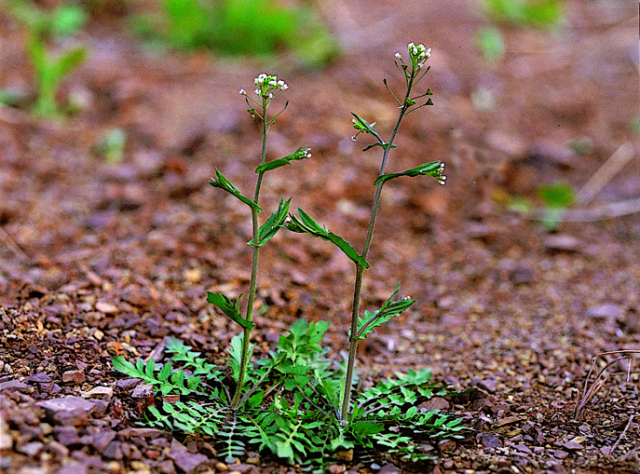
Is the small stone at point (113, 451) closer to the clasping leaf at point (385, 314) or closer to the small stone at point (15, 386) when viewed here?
the small stone at point (15, 386)

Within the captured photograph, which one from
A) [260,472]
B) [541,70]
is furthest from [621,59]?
[260,472]

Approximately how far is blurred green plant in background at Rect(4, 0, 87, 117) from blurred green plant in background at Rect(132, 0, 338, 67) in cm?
86

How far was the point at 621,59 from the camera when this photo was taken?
634 cm

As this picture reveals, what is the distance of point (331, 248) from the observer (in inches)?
134

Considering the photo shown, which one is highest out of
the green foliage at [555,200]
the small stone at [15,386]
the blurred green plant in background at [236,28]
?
the blurred green plant in background at [236,28]

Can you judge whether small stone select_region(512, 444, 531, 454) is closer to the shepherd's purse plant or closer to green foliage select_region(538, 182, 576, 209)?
the shepherd's purse plant

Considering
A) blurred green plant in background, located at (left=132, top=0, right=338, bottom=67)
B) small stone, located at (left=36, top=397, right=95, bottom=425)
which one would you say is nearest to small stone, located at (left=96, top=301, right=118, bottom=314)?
small stone, located at (left=36, top=397, right=95, bottom=425)

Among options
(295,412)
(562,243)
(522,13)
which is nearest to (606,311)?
(562,243)

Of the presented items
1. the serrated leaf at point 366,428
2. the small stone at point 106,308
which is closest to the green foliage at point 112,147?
the small stone at point 106,308

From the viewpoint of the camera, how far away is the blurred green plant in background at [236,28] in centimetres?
592

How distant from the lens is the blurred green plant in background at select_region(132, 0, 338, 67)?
592 centimetres

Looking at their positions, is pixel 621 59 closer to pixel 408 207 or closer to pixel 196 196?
pixel 408 207

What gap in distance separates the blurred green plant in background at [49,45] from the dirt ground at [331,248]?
0.17 m

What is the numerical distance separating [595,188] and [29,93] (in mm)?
4325
